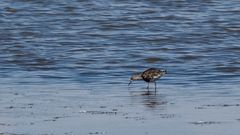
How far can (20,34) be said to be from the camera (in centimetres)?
2567

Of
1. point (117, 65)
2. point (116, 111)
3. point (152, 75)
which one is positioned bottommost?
point (117, 65)

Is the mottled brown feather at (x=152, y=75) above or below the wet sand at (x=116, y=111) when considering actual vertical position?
below

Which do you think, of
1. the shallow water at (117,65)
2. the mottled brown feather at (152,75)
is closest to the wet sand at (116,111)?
the shallow water at (117,65)

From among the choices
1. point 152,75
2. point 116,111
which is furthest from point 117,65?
point 116,111

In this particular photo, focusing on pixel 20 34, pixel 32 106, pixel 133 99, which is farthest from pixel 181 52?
pixel 32 106

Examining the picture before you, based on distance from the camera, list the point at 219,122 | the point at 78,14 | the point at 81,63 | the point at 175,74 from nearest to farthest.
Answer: the point at 219,122
the point at 175,74
the point at 81,63
the point at 78,14

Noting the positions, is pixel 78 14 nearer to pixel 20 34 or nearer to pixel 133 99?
pixel 20 34

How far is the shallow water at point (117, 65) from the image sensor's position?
40.7 ft

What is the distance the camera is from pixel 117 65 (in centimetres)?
2052

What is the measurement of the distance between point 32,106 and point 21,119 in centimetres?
133

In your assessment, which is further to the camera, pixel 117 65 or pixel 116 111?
pixel 117 65

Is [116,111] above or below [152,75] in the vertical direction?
above

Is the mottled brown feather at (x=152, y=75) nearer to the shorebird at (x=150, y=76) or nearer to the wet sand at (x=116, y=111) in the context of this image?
the shorebird at (x=150, y=76)

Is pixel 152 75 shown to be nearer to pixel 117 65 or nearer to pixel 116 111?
pixel 116 111
